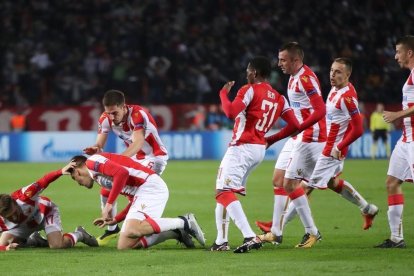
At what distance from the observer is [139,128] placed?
10914 mm

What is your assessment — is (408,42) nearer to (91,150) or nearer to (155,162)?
(155,162)

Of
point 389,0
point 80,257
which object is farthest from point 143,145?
point 389,0

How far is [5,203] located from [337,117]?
158 inches

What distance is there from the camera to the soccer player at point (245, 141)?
31.1 feet

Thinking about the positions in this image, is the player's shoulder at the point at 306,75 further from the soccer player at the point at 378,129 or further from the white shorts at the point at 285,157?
the soccer player at the point at 378,129

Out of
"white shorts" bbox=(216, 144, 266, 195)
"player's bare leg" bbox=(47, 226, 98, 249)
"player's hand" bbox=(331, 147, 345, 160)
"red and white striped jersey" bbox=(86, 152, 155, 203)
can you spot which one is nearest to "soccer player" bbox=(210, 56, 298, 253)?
"white shorts" bbox=(216, 144, 266, 195)

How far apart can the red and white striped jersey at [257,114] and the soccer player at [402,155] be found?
51.9 inches

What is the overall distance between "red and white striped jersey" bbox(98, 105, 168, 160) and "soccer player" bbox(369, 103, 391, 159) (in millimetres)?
16946

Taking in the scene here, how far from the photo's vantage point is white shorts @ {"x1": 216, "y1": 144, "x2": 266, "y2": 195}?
31.2 feet

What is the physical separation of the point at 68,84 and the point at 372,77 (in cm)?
972

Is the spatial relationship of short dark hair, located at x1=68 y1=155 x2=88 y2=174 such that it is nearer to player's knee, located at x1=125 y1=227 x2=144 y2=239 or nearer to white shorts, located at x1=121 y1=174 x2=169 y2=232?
white shorts, located at x1=121 y1=174 x2=169 y2=232

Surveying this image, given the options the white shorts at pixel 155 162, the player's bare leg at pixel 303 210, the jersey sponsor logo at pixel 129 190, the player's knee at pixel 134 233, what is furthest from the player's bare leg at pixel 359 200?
the player's knee at pixel 134 233

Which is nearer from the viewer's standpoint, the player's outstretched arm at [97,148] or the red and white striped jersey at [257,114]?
the red and white striped jersey at [257,114]

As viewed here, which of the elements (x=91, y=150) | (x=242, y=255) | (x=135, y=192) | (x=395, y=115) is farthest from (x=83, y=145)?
(x=395, y=115)
